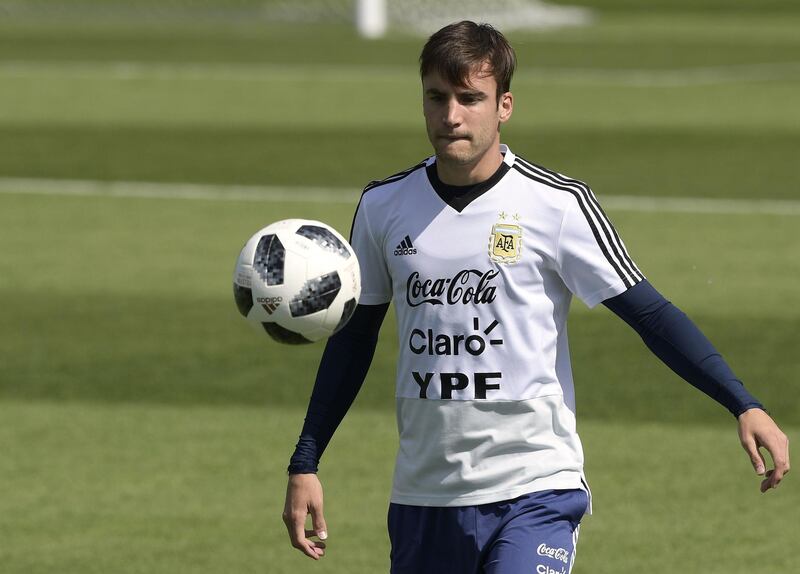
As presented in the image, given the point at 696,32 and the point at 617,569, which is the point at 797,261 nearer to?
the point at 617,569

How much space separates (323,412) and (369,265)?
439 millimetres

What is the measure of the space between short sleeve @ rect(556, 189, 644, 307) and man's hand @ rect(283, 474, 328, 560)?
35.5 inches

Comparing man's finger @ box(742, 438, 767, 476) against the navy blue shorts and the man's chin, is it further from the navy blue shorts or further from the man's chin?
the man's chin

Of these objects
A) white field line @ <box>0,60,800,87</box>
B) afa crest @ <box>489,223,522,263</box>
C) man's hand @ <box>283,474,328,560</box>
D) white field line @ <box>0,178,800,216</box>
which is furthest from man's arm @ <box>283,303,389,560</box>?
white field line @ <box>0,60,800,87</box>

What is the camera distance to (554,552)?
4734mm

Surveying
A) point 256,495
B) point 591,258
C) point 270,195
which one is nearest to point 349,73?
point 270,195

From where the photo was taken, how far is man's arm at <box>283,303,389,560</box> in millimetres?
4812

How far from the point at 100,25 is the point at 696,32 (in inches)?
589

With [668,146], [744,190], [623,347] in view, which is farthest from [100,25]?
[623,347]

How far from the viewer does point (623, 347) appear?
36.4ft

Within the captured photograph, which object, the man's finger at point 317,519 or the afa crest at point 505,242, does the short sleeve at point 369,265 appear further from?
the man's finger at point 317,519

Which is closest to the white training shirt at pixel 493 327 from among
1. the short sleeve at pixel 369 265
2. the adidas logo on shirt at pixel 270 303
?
the short sleeve at pixel 369 265

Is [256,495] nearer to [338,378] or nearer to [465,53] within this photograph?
[338,378]

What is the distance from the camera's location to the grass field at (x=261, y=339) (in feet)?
25.3
